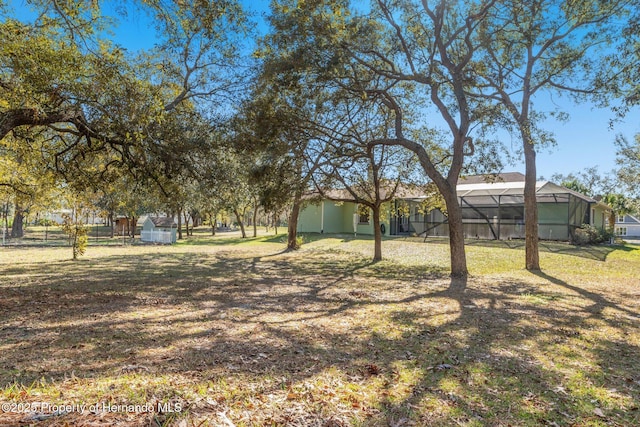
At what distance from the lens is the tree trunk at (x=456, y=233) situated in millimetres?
10055

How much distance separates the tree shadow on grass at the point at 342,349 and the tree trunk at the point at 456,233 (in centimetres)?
187

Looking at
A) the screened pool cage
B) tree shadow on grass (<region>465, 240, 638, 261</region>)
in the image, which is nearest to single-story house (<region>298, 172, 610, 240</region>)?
the screened pool cage

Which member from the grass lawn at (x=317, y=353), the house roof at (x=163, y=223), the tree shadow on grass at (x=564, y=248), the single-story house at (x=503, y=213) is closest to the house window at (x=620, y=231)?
the single-story house at (x=503, y=213)

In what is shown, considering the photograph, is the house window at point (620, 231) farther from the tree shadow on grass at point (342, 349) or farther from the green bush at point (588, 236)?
the tree shadow on grass at point (342, 349)

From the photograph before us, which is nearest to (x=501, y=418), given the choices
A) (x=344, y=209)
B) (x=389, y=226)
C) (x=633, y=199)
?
(x=389, y=226)

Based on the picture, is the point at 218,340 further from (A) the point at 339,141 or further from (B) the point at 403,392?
(A) the point at 339,141

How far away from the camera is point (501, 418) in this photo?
8.90ft

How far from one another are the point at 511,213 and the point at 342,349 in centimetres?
1940

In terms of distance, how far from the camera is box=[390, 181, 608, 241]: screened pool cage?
61.3ft

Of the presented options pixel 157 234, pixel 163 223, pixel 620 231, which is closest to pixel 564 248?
pixel 157 234

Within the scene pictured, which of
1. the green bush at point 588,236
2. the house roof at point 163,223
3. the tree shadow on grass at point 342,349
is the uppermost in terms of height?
the house roof at point 163,223

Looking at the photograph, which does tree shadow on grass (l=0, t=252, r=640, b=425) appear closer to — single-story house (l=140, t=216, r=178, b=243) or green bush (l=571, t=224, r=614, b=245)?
green bush (l=571, t=224, r=614, b=245)

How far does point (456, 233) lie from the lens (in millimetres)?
10102

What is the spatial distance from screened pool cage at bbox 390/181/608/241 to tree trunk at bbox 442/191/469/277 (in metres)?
7.26
